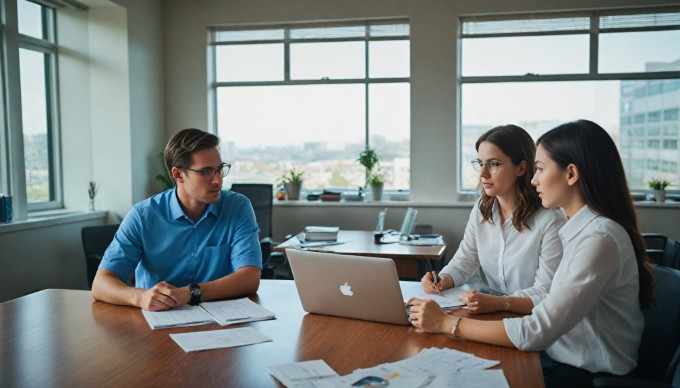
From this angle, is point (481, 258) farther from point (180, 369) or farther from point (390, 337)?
point (180, 369)

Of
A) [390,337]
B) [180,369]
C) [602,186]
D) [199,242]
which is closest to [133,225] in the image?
[199,242]

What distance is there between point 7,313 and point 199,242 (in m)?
0.70

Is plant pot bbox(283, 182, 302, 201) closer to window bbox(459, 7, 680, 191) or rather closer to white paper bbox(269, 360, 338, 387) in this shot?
window bbox(459, 7, 680, 191)

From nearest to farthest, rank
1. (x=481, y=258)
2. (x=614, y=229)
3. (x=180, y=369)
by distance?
(x=180, y=369) < (x=614, y=229) < (x=481, y=258)

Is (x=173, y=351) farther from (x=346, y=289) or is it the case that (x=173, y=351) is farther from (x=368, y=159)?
(x=368, y=159)

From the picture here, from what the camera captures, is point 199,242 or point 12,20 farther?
point 12,20

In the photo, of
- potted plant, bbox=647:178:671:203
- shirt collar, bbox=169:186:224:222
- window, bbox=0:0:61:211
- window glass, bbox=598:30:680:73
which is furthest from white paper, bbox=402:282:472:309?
window glass, bbox=598:30:680:73

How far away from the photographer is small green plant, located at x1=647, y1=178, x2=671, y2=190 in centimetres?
532

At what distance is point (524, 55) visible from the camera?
5.68 metres

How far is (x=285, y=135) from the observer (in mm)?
6234

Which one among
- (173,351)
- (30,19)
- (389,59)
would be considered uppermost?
(30,19)

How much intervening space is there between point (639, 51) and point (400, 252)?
3539mm

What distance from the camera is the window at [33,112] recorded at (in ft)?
14.8

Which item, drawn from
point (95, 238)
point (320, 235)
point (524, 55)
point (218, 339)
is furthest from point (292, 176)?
point (218, 339)
